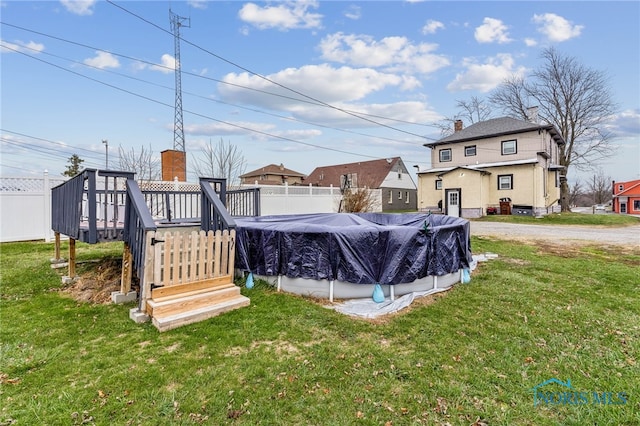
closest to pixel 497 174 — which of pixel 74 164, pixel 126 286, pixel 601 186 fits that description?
Result: pixel 126 286

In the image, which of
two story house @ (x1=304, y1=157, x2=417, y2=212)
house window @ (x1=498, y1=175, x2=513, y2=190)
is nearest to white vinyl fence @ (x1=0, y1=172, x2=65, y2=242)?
house window @ (x1=498, y1=175, x2=513, y2=190)

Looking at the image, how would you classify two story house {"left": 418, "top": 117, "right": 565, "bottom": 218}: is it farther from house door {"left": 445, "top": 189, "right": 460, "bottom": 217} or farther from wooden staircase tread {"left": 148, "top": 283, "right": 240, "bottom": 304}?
wooden staircase tread {"left": 148, "top": 283, "right": 240, "bottom": 304}

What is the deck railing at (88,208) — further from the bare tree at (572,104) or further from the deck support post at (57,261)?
the bare tree at (572,104)

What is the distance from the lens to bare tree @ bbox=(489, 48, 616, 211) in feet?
74.6

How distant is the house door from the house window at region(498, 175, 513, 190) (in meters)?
2.85

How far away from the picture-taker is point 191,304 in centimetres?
357

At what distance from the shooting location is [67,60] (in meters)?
10.0

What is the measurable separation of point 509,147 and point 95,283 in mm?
23373

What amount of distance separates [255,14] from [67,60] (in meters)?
6.61

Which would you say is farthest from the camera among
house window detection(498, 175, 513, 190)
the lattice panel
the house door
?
the house door

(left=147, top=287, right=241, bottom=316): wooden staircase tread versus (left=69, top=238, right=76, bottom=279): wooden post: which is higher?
(left=69, top=238, right=76, bottom=279): wooden post

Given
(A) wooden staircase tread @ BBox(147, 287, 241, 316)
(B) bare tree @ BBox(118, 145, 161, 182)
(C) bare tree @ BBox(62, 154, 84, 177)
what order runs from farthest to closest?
1. (C) bare tree @ BBox(62, 154, 84, 177)
2. (B) bare tree @ BBox(118, 145, 161, 182)
3. (A) wooden staircase tread @ BBox(147, 287, 241, 316)

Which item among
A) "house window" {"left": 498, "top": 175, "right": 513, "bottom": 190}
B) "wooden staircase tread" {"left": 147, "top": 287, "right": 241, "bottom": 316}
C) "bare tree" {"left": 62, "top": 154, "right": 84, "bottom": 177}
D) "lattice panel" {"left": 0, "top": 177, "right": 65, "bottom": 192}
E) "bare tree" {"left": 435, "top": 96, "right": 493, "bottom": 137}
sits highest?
"bare tree" {"left": 435, "top": 96, "right": 493, "bottom": 137}

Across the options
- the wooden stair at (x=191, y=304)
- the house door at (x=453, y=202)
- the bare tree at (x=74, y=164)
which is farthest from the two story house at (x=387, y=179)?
the bare tree at (x=74, y=164)
